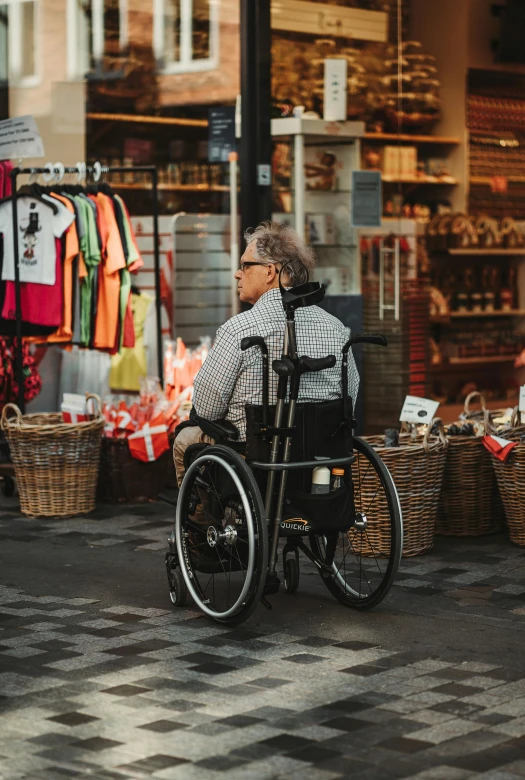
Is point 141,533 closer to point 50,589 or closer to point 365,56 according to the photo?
point 50,589

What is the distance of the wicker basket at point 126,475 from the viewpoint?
779cm

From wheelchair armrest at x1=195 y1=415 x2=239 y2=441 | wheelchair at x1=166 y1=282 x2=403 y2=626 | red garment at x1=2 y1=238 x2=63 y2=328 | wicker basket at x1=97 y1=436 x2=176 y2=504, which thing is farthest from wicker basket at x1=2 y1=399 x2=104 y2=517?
wheelchair armrest at x1=195 y1=415 x2=239 y2=441

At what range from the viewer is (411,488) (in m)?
6.26

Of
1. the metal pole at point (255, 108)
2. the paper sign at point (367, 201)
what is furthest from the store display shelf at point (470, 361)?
the metal pole at point (255, 108)

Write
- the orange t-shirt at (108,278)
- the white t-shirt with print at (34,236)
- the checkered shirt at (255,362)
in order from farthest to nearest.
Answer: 1. the orange t-shirt at (108,278)
2. the white t-shirt with print at (34,236)
3. the checkered shirt at (255,362)

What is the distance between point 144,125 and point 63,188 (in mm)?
1503

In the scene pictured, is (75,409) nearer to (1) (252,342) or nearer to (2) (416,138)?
(1) (252,342)

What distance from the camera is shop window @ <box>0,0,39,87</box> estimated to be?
968cm

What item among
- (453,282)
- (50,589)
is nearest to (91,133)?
(453,282)

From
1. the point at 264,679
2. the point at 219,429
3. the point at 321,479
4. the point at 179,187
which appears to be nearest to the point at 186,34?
the point at 179,187

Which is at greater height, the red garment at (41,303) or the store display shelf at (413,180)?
the store display shelf at (413,180)

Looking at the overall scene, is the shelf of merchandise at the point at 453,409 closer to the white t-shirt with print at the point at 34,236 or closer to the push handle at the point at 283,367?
the white t-shirt with print at the point at 34,236

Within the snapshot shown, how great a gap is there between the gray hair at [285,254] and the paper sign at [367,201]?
149 inches

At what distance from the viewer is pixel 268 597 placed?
5.65 m
